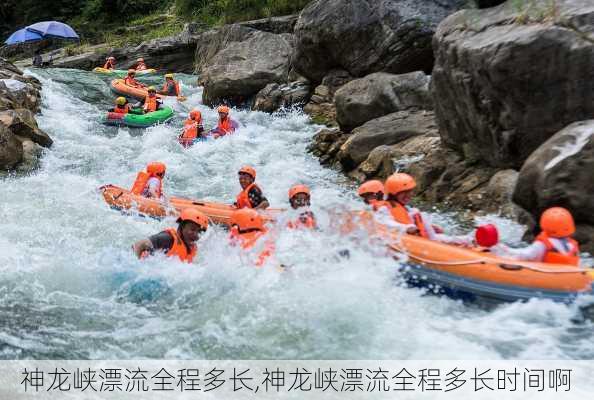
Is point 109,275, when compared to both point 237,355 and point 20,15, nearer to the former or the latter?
point 237,355

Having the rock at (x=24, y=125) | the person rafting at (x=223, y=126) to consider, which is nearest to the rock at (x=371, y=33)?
the person rafting at (x=223, y=126)

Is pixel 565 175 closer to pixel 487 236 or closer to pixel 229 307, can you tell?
pixel 487 236

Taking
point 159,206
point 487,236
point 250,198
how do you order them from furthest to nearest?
point 159,206 < point 250,198 < point 487,236

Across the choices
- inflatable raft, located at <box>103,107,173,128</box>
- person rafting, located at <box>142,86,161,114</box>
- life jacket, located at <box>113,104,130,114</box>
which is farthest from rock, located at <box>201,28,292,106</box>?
life jacket, located at <box>113,104,130,114</box>

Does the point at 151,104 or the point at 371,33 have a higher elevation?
the point at 371,33

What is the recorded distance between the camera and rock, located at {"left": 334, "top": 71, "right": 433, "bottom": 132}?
11.8 m

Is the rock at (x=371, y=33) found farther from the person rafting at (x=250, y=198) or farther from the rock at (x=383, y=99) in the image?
the person rafting at (x=250, y=198)

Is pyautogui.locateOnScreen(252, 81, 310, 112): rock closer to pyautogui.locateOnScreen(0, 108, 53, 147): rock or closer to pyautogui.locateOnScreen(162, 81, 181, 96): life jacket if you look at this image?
pyautogui.locateOnScreen(162, 81, 181, 96): life jacket

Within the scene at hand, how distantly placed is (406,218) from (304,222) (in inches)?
41.9

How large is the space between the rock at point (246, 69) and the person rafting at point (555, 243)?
11234 millimetres

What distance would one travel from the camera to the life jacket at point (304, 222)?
22.3 ft

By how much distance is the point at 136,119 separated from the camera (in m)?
14.8

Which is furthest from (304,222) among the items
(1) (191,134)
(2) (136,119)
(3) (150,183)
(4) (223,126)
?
(2) (136,119)

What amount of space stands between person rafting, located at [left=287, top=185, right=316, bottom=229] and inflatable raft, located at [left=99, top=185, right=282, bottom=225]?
100 centimetres
